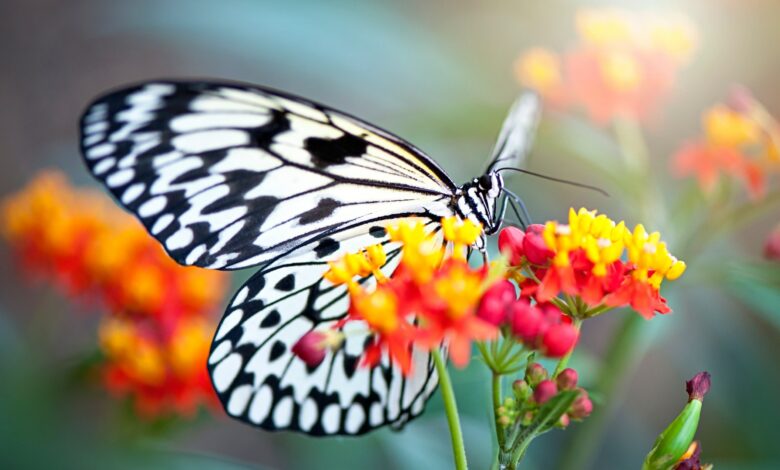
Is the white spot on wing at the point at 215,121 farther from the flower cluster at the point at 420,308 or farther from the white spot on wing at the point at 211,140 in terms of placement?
the flower cluster at the point at 420,308

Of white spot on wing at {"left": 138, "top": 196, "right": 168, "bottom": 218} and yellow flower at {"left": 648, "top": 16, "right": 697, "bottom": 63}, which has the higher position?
yellow flower at {"left": 648, "top": 16, "right": 697, "bottom": 63}

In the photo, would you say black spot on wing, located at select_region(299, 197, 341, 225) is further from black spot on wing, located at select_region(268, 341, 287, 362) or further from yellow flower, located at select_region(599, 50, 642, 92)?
yellow flower, located at select_region(599, 50, 642, 92)

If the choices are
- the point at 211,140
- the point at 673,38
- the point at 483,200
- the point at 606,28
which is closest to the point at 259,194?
the point at 211,140

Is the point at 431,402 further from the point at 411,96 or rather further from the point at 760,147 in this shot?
the point at 411,96

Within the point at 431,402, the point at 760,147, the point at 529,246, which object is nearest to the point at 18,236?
the point at 431,402

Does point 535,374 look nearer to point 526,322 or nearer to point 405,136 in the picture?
point 526,322

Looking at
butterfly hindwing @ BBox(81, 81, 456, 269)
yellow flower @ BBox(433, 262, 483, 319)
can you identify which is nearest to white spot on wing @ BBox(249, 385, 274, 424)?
butterfly hindwing @ BBox(81, 81, 456, 269)
